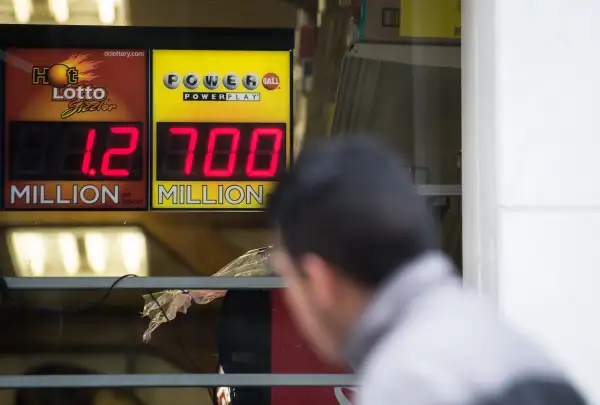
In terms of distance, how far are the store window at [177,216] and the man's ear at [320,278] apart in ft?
5.67

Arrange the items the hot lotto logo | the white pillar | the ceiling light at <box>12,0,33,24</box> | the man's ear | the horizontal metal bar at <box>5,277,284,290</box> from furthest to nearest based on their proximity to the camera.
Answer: the ceiling light at <box>12,0,33,24</box>
the hot lotto logo
the horizontal metal bar at <box>5,277,284,290</box>
the white pillar
the man's ear

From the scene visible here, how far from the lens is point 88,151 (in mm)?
3811

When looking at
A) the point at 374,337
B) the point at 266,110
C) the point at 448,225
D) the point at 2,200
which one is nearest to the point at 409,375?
the point at 374,337

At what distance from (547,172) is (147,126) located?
2019 millimetres

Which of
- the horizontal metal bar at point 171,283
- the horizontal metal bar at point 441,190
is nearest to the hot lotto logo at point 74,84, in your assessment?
the horizontal metal bar at point 171,283

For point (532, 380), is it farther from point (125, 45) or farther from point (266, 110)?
point (125, 45)

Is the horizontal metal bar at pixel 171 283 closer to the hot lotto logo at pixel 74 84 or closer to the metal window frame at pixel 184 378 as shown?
the metal window frame at pixel 184 378

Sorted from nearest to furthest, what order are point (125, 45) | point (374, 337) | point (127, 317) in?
point (374, 337), point (125, 45), point (127, 317)

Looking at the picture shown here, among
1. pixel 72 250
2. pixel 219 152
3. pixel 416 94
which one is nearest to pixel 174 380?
pixel 219 152

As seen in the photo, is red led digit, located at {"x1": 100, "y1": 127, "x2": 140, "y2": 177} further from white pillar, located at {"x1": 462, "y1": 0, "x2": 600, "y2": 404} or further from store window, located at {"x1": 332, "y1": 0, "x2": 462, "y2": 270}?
white pillar, located at {"x1": 462, "y1": 0, "x2": 600, "y2": 404}

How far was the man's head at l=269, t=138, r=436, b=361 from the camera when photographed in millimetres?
1132

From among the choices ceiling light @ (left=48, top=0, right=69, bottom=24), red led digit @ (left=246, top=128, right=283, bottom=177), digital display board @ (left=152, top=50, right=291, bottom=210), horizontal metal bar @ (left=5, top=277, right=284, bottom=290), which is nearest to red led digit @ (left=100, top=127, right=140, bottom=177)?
digital display board @ (left=152, top=50, right=291, bottom=210)

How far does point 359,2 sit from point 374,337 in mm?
2745

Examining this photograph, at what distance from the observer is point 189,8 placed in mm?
4367
